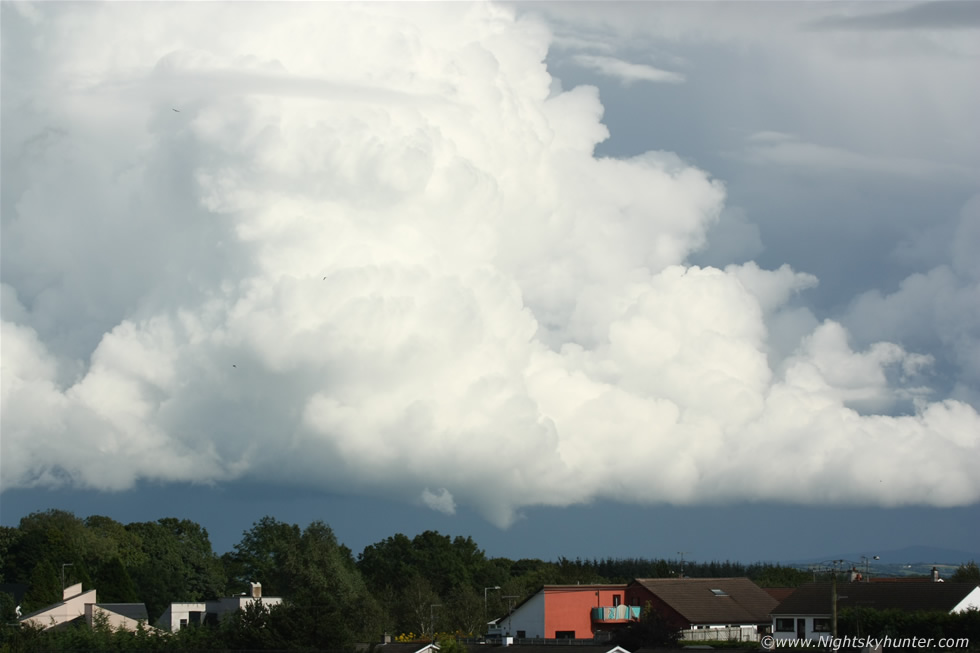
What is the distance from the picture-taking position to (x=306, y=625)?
8069 cm

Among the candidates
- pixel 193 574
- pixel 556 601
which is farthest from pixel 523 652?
pixel 193 574

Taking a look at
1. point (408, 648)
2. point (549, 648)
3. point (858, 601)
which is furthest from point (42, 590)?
point (858, 601)

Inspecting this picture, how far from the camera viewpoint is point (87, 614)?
99938 mm

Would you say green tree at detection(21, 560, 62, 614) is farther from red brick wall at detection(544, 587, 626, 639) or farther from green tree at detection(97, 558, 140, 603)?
red brick wall at detection(544, 587, 626, 639)

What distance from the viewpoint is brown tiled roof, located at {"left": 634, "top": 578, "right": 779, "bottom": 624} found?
103 meters

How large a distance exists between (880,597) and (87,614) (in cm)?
6627

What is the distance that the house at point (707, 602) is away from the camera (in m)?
102

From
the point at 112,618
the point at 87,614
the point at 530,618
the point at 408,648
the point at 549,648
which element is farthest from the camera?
the point at 530,618

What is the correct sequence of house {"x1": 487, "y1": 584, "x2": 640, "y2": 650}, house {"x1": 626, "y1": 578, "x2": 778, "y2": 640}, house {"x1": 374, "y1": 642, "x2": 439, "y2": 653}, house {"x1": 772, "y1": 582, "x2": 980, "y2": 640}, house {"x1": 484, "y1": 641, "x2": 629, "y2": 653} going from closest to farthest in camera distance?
1. house {"x1": 484, "y1": 641, "x2": 629, "y2": 653}
2. house {"x1": 374, "y1": 642, "x2": 439, "y2": 653}
3. house {"x1": 772, "y1": 582, "x2": 980, "y2": 640}
4. house {"x1": 626, "y1": 578, "x2": 778, "y2": 640}
5. house {"x1": 487, "y1": 584, "x2": 640, "y2": 650}

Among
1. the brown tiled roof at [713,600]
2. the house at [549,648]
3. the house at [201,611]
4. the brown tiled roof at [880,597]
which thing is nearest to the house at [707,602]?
the brown tiled roof at [713,600]

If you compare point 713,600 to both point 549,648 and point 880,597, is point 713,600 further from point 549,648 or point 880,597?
point 549,648

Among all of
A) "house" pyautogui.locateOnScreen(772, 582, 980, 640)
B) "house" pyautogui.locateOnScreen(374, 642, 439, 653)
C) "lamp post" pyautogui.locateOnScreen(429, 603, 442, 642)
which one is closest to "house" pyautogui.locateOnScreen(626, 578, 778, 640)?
"house" pyautogui.locateOnScreen(772, 582, 980, 640)

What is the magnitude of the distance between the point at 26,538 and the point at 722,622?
307 ft

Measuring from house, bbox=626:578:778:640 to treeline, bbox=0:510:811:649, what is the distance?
61.5 feet
